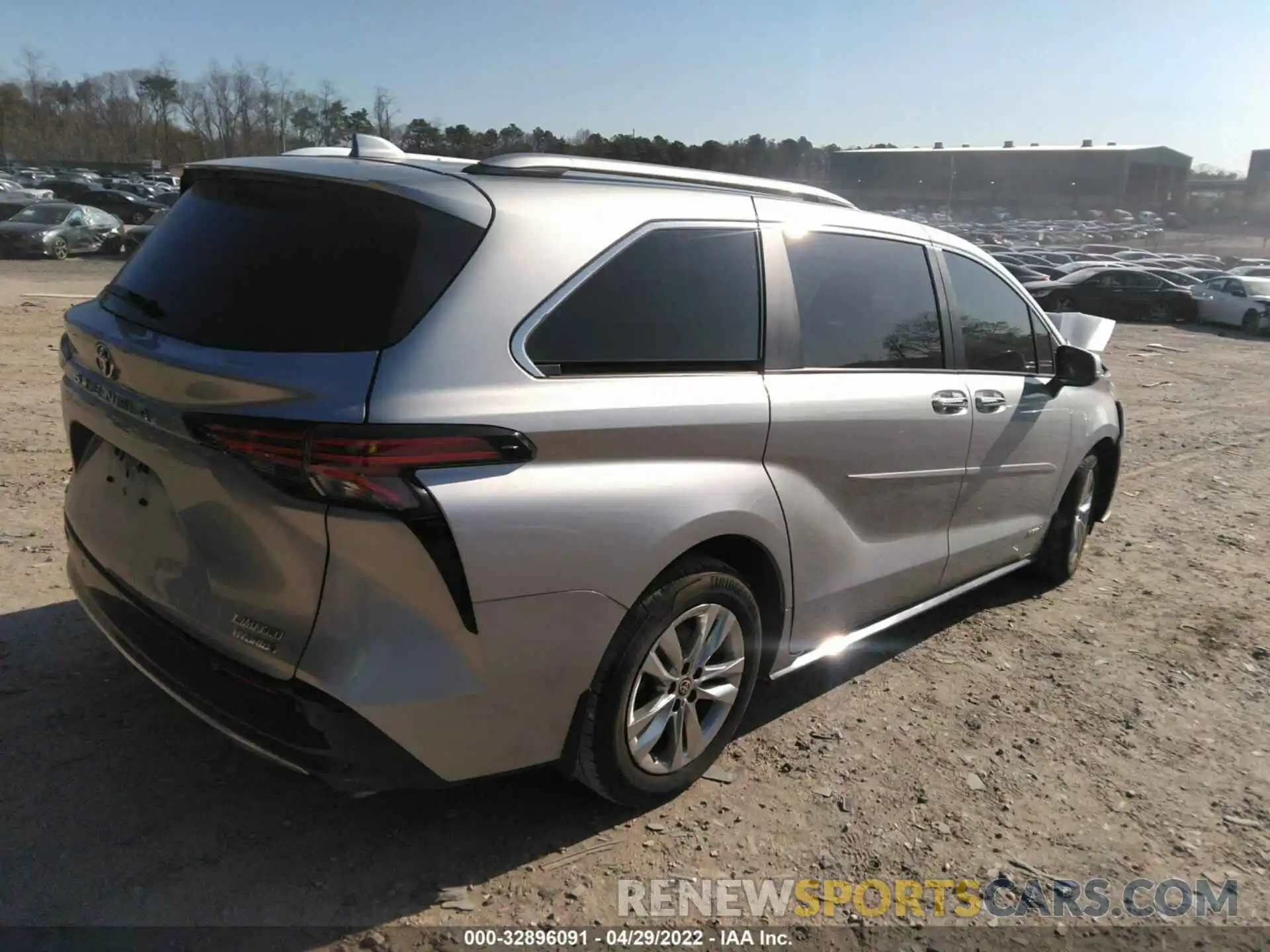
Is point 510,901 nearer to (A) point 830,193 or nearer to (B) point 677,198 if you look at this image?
(B) point 677,198

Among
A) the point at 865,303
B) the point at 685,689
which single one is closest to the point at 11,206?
the point at 865,303

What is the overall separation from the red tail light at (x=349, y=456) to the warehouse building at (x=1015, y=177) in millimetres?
104217

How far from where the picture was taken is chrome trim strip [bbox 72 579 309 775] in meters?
2.39

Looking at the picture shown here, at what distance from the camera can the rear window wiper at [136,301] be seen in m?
2.74

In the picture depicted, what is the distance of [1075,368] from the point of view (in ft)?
15.6

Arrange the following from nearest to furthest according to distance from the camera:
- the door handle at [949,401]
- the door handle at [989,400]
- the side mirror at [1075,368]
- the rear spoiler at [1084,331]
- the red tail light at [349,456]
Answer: the red tail light at [349,456]
the door handle at [949,401]
the door handle at [989,400]
the side mirror at [1075,368]
the rear spoiler at [1084,331]

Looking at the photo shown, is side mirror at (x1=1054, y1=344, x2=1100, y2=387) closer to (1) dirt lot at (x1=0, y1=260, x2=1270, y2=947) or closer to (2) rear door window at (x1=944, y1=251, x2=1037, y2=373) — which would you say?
(2) rear door window at (x1=944, y1=251, x2=1037, y2=373)

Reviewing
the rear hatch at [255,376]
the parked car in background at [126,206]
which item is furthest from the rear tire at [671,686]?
the parked car in background at [126,206]

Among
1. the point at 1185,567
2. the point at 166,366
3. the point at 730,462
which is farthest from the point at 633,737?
the point at 1185,567

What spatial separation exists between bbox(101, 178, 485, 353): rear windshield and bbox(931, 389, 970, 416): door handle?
2.12 meters

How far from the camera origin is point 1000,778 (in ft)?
11.4

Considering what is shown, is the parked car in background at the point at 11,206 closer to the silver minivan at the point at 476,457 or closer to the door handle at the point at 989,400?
the silver minivan at the point at 476,457

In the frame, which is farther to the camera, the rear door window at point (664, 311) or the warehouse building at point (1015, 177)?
the warehouse building at point (1015, 177)

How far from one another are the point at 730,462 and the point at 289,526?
129cm
